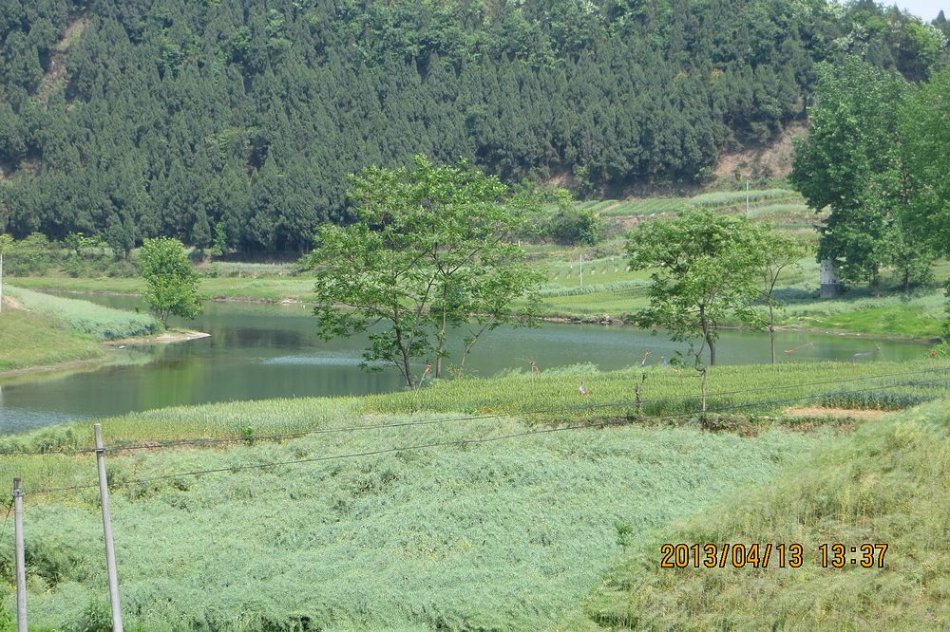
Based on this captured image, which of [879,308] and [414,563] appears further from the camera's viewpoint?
[879,308]

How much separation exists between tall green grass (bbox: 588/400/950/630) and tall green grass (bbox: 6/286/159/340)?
179 feet

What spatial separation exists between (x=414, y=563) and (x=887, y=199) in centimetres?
6061

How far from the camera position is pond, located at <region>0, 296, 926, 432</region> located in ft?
153

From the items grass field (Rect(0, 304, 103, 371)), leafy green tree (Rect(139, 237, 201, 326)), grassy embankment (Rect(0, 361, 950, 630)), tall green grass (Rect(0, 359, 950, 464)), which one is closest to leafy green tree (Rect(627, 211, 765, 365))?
tall green grass (Rect(0, 359, 950, 464))

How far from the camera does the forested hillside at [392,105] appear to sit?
140 metres

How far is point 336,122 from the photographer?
16250 centimetres

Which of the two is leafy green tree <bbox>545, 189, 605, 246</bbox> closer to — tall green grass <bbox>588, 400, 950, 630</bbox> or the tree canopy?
the tree canopy

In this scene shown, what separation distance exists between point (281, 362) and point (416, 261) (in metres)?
18.2

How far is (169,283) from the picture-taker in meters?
73.2

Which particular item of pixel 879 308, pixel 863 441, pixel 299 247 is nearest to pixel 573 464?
pixel 863 441

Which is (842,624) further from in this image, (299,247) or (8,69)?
(8,69)
